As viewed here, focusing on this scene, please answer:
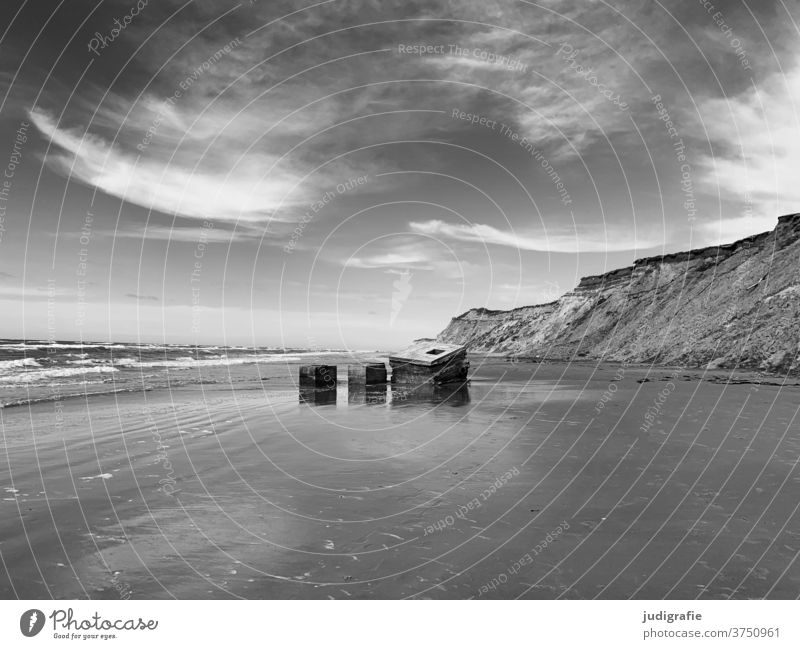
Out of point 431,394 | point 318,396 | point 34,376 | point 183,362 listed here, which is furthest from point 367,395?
point 183,362

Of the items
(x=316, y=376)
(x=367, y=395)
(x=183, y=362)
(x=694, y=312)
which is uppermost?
(x=694, y=312)

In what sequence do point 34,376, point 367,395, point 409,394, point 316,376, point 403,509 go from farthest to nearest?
1. point 34,376
2. point 316,376
3. point 409,394
4. point 367,395
5. point 403,509

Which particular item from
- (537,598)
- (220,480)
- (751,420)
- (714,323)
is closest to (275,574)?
(537,598)

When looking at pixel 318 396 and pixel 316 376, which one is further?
pixel 316 376

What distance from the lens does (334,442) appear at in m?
9.84

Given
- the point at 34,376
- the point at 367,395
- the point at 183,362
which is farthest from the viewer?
the point at 183,362

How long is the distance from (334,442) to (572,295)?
70.4 m

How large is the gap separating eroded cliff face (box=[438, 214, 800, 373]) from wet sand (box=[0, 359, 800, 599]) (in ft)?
68.6

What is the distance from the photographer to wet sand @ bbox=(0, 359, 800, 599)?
3.99 metres

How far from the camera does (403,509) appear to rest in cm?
567

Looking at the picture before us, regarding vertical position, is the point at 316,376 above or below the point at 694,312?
below

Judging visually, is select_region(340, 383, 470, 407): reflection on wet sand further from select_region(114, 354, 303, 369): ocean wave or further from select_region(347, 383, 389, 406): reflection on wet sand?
select_region(114, 354, 303, 369): ocean wave

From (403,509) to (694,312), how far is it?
1714 inches

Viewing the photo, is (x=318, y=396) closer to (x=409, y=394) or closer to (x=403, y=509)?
(x=409, y=394)
